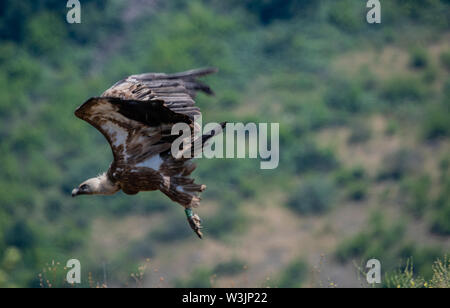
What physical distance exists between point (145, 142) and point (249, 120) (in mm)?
23926

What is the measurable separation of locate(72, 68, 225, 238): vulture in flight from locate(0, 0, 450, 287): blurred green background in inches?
672

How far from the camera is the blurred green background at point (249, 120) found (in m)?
31.1

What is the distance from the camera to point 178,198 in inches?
450

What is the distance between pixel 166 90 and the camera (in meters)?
12.1

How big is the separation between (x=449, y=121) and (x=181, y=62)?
10.4 m

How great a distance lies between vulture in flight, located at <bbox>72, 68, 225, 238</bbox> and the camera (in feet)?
36.3

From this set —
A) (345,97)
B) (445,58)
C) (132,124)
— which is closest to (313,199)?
(345,97)
